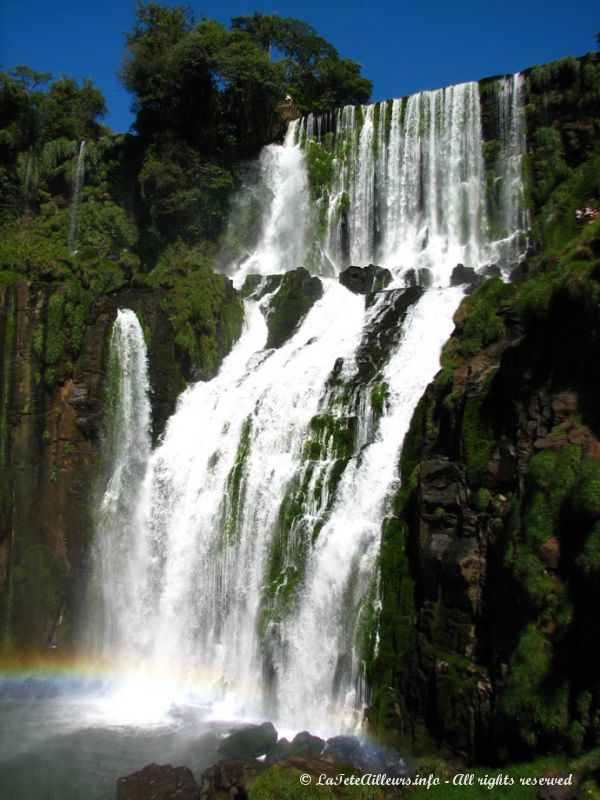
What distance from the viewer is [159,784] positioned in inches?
498

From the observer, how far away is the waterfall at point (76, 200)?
37.5 metres

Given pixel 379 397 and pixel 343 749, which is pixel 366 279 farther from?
pixel 343 749

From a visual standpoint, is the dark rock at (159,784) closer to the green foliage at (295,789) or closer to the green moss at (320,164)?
the green foliage at (295,789)

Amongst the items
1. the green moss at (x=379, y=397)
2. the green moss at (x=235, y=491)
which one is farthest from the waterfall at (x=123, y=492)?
the green moss at (x=379, y=397)

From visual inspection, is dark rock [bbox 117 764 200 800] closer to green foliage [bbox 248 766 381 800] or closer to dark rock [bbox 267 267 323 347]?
green foliage [bbox 248 766 381 800]

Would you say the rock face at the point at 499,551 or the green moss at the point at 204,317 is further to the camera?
the green moss at the point at 204,317

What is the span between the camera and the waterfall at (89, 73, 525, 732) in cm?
1566

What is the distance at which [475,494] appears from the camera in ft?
45.9

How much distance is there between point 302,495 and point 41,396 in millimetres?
8992

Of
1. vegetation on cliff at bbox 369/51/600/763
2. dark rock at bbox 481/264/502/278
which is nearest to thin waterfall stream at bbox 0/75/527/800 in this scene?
dark rock at bbox 481/264/502/278

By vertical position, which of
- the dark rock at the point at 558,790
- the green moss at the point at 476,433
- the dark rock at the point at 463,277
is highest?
the dark rock at the point at 463,277

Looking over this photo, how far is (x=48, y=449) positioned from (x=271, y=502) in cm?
750

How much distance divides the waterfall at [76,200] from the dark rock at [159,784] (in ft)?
97.5

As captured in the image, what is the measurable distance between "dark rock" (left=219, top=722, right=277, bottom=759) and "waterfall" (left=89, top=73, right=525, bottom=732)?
1159mm
